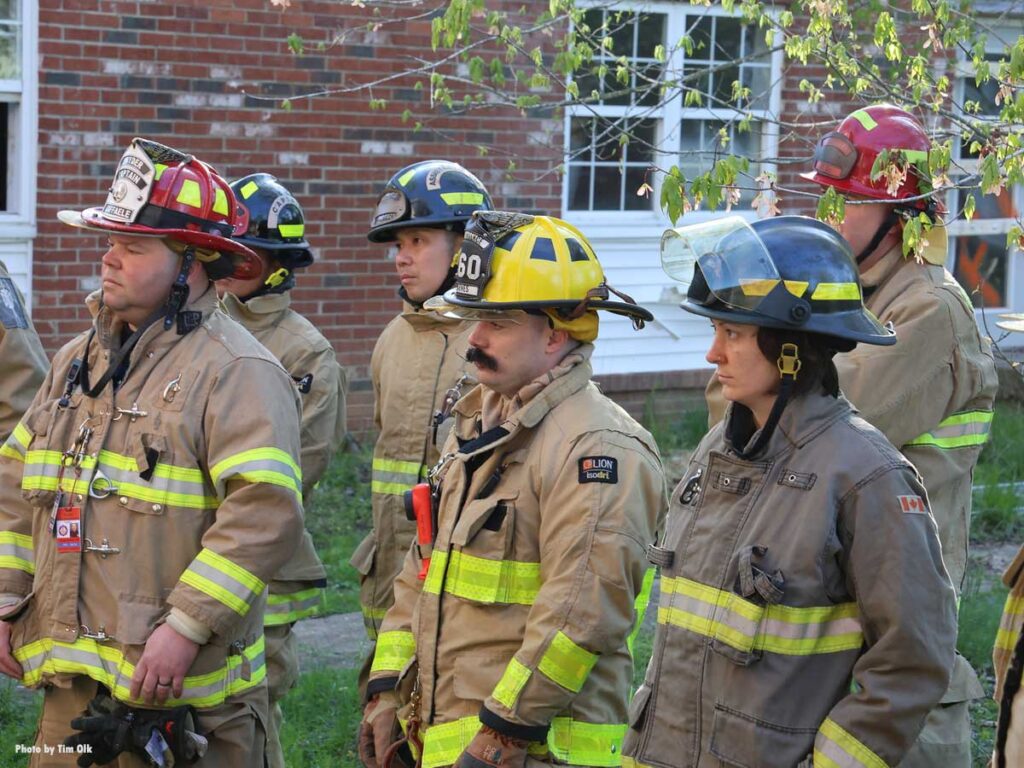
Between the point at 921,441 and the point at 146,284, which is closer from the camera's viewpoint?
the point at 146,284

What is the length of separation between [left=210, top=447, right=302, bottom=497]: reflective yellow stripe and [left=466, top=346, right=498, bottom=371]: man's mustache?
0.63 m

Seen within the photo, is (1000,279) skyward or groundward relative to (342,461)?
skyward

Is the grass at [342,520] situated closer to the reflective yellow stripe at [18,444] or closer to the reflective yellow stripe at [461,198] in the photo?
the reflective yellow stripe at [461,198]

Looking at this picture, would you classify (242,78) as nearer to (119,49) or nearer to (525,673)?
(119,49)

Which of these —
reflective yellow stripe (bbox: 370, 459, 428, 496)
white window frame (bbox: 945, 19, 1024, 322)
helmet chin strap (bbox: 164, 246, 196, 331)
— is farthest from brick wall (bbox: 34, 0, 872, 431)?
helmet chin strap (bbox: 164, 246, 196, 331)

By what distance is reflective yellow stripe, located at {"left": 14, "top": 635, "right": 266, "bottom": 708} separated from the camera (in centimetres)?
388

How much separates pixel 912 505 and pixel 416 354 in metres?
2.58

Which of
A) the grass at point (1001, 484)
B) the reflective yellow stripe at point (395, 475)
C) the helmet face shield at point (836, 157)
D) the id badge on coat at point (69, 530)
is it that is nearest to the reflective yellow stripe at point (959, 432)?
the helmet face shield at point (836, 157)

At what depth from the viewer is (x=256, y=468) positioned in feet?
12.6

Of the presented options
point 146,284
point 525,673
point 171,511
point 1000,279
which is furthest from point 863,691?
point 1000,279

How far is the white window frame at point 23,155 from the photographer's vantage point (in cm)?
869

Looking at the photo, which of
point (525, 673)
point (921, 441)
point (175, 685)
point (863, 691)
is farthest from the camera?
point (921, 441)

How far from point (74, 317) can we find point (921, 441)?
6.19 m

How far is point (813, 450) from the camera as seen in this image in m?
3.10
